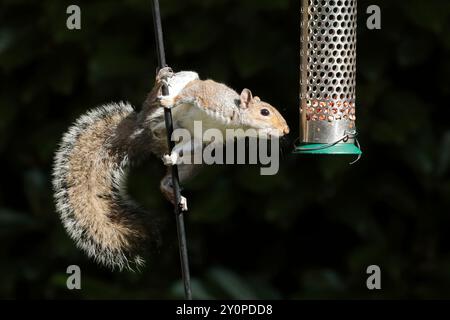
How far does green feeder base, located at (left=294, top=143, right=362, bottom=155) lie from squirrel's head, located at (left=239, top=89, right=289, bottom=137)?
6cm

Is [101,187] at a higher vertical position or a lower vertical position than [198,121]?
lower

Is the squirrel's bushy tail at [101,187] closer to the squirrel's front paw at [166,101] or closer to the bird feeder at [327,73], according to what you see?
the squirrel's front paw at [166,101]

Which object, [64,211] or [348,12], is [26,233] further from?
[348,12]

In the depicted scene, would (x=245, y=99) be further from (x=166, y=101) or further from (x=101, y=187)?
(x=101, y=187)

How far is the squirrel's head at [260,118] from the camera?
1.42 meters

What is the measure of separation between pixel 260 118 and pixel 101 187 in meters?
0.34

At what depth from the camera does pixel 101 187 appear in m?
1.57

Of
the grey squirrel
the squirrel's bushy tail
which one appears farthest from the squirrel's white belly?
the squirrel's bushy tail

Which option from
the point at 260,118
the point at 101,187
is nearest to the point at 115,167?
the point at 101,187

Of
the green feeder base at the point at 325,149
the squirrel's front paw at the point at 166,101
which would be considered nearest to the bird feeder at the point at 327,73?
the green feeder base at the point at 325,149

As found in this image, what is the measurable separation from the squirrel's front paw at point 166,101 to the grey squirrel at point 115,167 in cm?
5

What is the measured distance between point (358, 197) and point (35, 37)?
93cm

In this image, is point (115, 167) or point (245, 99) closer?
point (245, 99)

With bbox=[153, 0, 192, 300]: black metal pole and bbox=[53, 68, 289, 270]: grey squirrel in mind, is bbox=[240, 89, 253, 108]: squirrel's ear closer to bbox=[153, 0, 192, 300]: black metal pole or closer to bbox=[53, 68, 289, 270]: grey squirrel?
bbox=[53, 68, 289, 270]: grey squirrel
